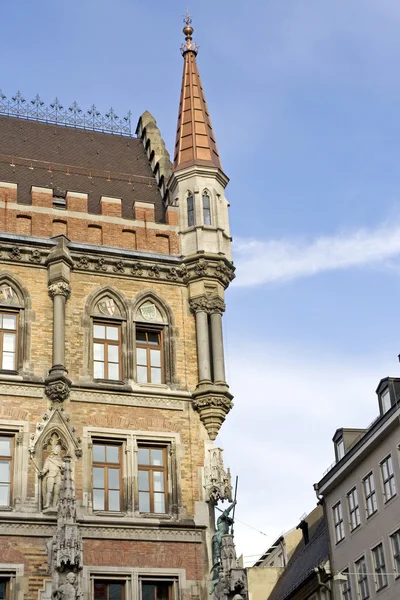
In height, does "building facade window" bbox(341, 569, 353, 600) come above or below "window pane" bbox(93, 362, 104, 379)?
below

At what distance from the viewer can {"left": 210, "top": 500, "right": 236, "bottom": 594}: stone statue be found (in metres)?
28.4

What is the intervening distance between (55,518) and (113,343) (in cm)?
575

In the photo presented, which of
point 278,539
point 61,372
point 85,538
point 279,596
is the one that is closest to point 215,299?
point 61,372

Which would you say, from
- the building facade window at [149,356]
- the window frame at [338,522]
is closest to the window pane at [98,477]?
the building facade window at [149,356]

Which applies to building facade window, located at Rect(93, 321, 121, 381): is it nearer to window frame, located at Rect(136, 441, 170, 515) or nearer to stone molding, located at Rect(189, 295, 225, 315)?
window frame, located at Rect(136, 441, 170, 515)

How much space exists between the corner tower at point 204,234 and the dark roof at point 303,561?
586 inches

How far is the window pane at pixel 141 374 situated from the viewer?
3131 centimetres

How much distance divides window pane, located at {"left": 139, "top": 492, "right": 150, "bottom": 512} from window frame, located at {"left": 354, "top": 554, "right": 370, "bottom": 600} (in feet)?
40.3

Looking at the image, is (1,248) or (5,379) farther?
(1,248)

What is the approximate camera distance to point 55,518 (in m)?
27.9

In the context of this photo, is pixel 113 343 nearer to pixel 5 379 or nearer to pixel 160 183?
pixel 5 379

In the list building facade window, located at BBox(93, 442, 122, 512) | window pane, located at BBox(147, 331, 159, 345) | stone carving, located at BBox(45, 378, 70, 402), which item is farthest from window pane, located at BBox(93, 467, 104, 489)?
window pane, located at BBox(147, 331, 159, 345)

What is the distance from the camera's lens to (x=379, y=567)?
37.9 meters

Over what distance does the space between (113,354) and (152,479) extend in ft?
12.4
